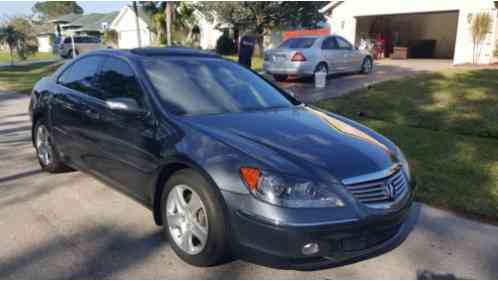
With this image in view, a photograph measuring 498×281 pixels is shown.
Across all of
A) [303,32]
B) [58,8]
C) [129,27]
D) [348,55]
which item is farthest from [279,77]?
[58,8]

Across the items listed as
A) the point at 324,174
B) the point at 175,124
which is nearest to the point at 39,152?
the point at 175,124

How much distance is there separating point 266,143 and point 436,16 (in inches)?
1028

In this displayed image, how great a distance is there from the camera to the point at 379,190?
2.86m

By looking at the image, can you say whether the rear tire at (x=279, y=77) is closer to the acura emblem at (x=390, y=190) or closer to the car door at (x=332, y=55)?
the car door at (x=332, y=55)

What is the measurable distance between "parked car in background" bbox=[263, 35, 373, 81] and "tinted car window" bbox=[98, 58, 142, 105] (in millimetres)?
9126

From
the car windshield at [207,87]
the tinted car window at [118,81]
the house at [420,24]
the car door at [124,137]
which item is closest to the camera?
the car door at [124,137]

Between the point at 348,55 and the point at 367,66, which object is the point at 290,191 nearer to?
the point at 348,55

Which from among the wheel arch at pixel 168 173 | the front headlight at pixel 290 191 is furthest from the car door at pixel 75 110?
the front headlight at pixel 290 191

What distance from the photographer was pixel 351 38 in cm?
2222

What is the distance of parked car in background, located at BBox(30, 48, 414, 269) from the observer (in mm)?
2619

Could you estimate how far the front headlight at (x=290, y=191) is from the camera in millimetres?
2598

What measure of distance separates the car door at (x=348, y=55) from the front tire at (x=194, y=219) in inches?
455

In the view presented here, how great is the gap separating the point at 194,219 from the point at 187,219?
0.08 metres

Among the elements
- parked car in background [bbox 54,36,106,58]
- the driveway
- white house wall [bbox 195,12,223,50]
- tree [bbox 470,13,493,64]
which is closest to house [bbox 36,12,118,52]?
parked car in background [bbox 54,36,106,58]
